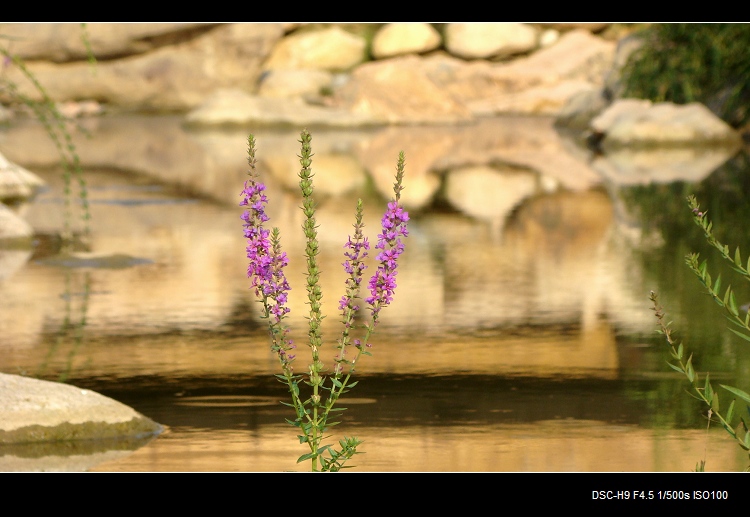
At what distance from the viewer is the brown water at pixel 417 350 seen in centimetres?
511

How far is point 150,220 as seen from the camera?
12.6 metres

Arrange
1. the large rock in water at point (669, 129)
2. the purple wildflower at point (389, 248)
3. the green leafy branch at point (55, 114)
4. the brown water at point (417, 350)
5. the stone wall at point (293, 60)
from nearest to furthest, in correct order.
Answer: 1. the purple wildflower at point (389, 248)
2. the brown water at point (417, 350)
3. the green leafy branch at point (55, 114)
4. the large rock in water at point (669, 129)
5. the stone wall at point (293, 60)

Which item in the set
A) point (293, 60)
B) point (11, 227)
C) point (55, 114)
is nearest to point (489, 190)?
point (11, 227)

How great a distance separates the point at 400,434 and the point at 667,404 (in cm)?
117

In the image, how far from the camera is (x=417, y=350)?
6938 millimetres

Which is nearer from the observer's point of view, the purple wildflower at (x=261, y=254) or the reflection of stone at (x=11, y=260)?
the purple wildflower at (x=261, y=254)

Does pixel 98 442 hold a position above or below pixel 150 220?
below

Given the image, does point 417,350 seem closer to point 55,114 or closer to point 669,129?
point 55,114

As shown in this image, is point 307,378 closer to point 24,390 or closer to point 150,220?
point 24,390

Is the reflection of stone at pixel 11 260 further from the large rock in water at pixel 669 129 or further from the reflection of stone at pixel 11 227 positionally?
the large rock in water at pixel 669 129

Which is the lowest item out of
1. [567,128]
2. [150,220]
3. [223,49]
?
[150,220]

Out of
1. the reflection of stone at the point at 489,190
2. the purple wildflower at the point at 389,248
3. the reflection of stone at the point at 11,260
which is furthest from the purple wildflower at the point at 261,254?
the reflection of stone at the point at 489,190

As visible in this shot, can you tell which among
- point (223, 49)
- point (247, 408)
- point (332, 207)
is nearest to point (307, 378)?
point (247, 408)

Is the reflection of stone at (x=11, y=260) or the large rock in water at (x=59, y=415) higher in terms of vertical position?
the reflection of stone at (x=11, y=260)
